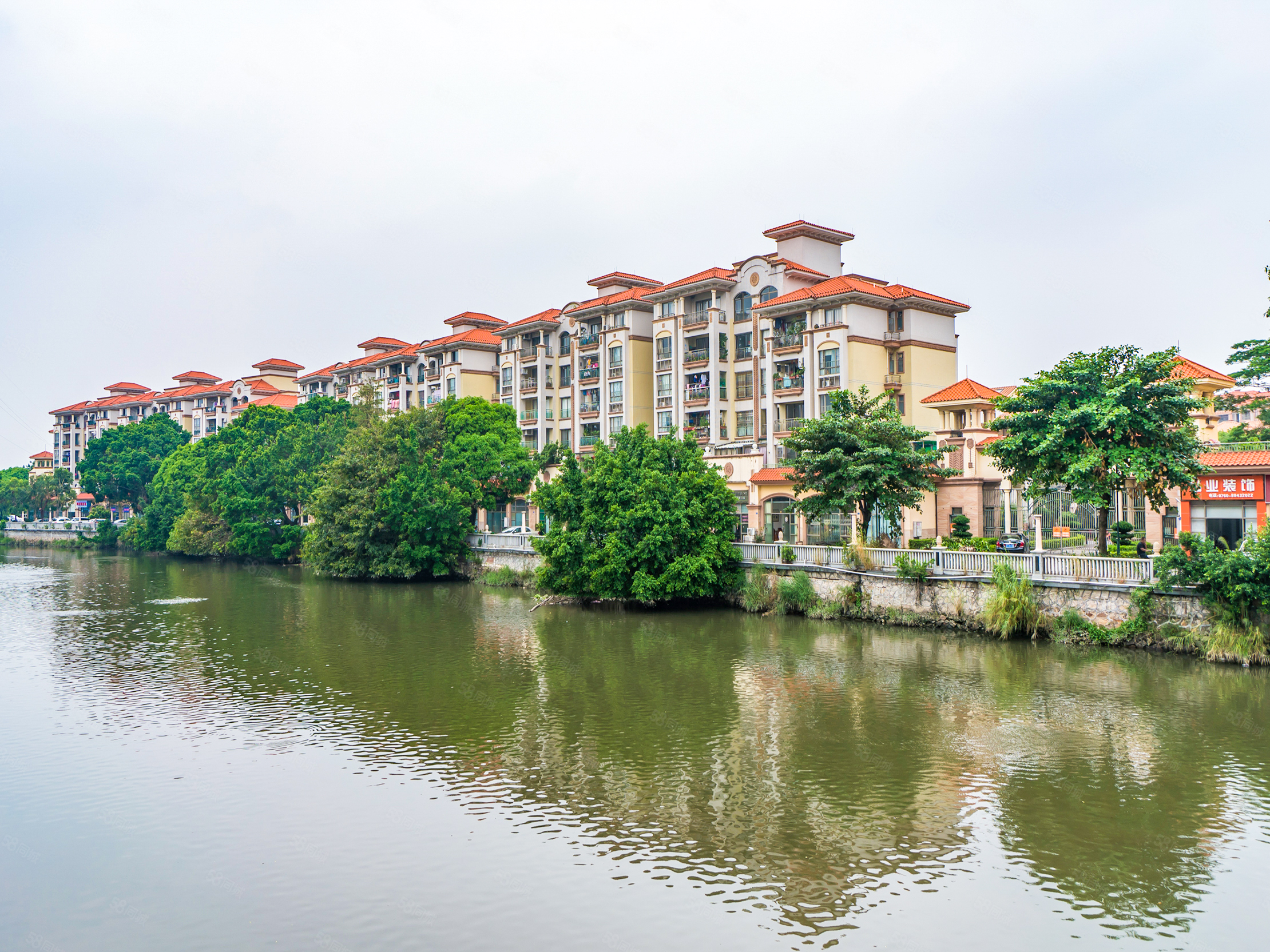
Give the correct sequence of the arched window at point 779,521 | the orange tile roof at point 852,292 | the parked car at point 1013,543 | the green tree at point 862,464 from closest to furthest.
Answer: the green tree at point 862,464, the parked car at point 1013,543, the arched window at point 779,521, the orange tile roof at point 852,292

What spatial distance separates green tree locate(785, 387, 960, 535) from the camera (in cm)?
3369

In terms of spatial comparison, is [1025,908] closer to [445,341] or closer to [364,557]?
[364,557]

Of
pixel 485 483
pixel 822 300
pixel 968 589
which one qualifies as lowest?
pixel 968 589

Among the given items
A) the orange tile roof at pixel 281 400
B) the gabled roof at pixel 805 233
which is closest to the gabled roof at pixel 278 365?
the orange tile roof at pixel 281 400

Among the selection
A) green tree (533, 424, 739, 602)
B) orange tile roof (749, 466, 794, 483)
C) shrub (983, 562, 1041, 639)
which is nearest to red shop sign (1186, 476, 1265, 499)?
shrub (983, 562, 1041, 639)

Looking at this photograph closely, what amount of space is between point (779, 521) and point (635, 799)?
28.0 metres

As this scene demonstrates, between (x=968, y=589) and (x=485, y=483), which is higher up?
(x=485, y=483)

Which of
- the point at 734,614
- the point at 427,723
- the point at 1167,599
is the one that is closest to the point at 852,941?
the point at 427,723

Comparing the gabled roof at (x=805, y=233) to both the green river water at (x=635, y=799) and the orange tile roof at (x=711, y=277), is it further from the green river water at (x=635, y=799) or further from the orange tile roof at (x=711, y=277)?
the green river water at (x=635, y=799)

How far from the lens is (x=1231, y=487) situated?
2936 cm

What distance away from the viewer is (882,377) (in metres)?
50.4

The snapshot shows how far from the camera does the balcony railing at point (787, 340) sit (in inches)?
2055

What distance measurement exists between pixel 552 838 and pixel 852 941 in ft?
15.7

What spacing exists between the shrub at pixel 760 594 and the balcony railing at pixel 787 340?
19.8 meters
